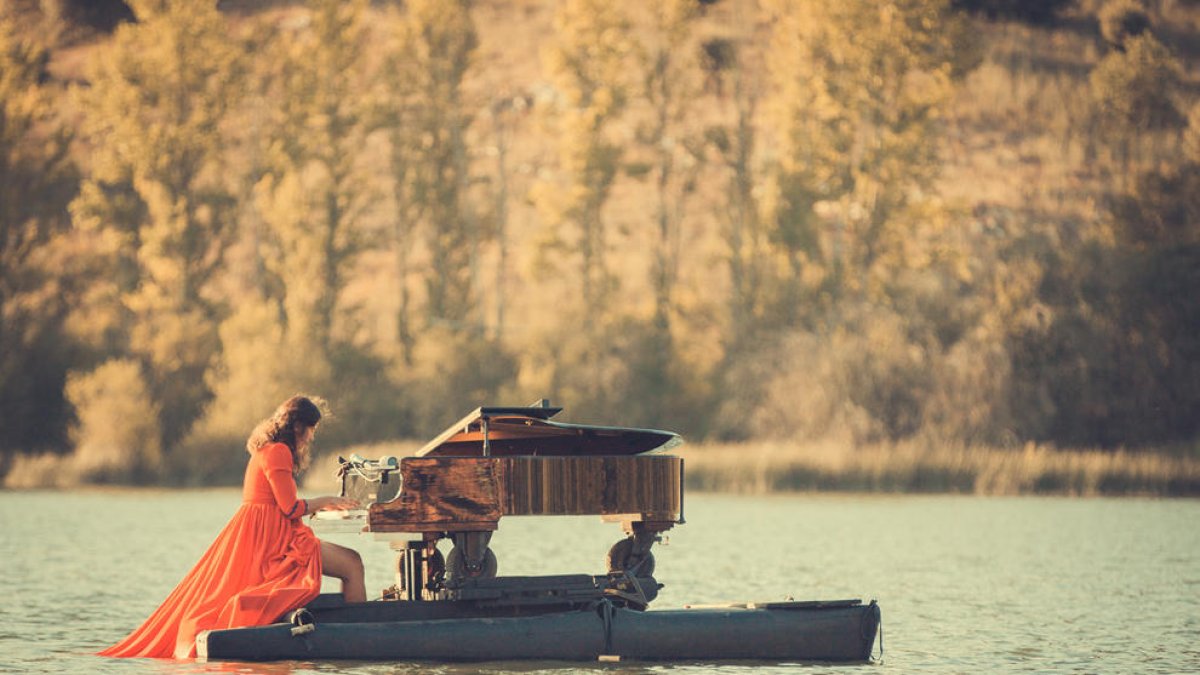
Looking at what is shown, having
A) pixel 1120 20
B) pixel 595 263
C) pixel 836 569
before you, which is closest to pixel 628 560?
pixel 836 569

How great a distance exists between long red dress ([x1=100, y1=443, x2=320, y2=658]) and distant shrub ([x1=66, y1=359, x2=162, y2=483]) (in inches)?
1446

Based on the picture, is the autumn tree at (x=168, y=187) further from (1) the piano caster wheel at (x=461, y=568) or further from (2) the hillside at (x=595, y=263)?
(1) the piano caster wheel at (x=461, y=568)

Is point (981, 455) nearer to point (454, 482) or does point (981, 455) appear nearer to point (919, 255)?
point (919, 255)

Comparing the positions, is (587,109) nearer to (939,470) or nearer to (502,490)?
(939,470)

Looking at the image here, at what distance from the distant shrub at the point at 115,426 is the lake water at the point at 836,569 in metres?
4.82

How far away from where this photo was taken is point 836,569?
27.8 meters

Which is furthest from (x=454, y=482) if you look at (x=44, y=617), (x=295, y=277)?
(x=295, y=277)

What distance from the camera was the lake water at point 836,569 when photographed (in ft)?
58.8

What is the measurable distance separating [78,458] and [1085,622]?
34.6m

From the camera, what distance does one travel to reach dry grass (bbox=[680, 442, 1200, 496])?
44812mm

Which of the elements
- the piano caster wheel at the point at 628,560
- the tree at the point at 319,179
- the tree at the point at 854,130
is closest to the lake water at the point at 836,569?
the piano caster wheel at the point at 628,560

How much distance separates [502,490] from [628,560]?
165 cm

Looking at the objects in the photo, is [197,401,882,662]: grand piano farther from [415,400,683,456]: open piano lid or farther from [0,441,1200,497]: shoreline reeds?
[0,441,1200,497]: shoreline reeds

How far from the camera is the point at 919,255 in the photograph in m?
60.1
